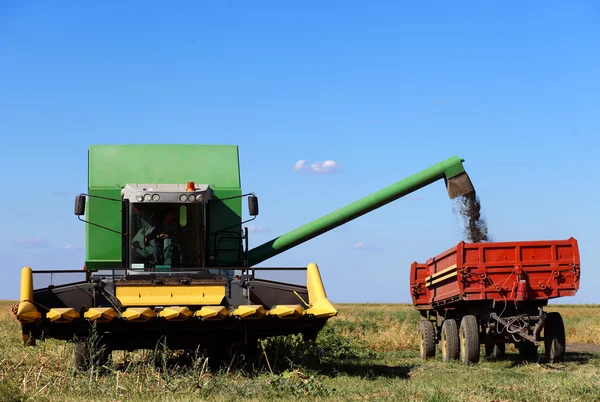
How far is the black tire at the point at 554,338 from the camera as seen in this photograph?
644 inches

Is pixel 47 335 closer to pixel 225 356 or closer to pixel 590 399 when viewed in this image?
pixel 225 356

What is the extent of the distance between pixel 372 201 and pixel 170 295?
7066 millimetres

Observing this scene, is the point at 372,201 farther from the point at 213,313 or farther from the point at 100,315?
the point at 100,315

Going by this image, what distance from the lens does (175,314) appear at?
11.7 meters

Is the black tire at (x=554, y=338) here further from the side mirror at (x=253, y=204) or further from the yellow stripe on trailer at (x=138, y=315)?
the yellow stripe on trailer at (x=138, y=315)

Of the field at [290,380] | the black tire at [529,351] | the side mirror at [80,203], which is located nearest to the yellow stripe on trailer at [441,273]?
the field at [290,380]

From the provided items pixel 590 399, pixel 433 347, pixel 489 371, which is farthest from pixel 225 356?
pixel 433 347

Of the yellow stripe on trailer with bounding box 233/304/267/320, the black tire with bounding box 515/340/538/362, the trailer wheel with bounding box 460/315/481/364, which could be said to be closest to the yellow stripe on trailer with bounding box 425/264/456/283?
the trailer wheel with bounding box 460/315/481/364

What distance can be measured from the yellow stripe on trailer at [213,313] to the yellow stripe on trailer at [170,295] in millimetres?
1181

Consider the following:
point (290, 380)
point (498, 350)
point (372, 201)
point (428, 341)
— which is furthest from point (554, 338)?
point (290, 380)

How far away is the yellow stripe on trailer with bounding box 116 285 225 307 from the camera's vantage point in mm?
13133

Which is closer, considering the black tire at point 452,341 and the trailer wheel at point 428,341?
the black tire at point 452,341

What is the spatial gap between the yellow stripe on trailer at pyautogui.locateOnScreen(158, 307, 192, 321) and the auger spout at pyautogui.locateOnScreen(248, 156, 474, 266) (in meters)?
6.79

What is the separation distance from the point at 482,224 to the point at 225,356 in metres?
8.34
